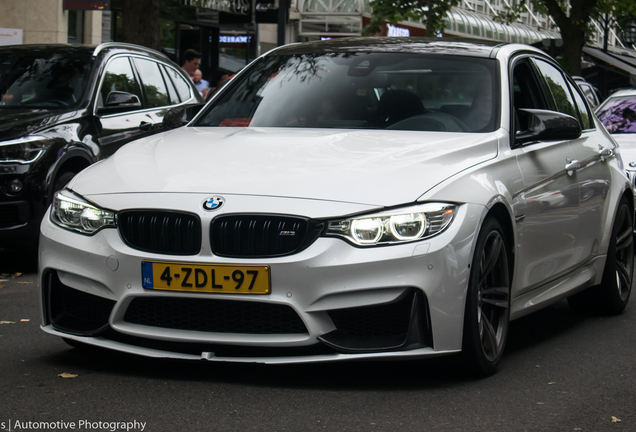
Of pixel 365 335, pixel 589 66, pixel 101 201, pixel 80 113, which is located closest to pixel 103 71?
pixel 80 113

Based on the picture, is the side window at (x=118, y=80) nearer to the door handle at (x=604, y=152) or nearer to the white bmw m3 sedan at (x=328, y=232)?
the white bmw m3 sedan at (x=328, y=232)

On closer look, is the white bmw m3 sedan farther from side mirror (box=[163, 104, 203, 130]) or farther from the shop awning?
the shop awning

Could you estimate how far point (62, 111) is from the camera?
27.6 ft

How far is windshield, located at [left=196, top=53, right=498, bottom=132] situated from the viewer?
5586 mm

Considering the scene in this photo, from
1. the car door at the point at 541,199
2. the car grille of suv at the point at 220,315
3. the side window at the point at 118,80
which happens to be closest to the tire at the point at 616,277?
the car door at the point at 541,199

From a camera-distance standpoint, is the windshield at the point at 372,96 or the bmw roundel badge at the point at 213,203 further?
the windshield at the point at 372,96

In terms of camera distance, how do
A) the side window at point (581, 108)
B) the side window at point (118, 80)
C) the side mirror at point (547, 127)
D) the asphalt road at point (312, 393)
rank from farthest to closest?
the side window at point (118, 80)
the side window at point (581, 108)
the side mirror at point (547, 127)
the asphalt road at point (312, 393)

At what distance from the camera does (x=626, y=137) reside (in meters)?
10.7

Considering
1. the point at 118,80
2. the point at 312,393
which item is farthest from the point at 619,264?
the point at 118,80

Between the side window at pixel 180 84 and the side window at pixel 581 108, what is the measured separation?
15.2ft

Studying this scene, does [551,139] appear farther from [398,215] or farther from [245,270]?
[245,270]

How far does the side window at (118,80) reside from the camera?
902cm

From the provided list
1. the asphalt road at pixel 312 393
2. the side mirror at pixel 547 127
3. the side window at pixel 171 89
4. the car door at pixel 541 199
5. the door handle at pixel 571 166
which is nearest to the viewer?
the asphalt road at pixel 312 393

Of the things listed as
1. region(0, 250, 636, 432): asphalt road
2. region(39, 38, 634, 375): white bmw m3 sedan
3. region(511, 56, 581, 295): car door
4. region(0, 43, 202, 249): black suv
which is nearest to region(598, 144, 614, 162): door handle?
region(511, 56, 581, 295): car door
